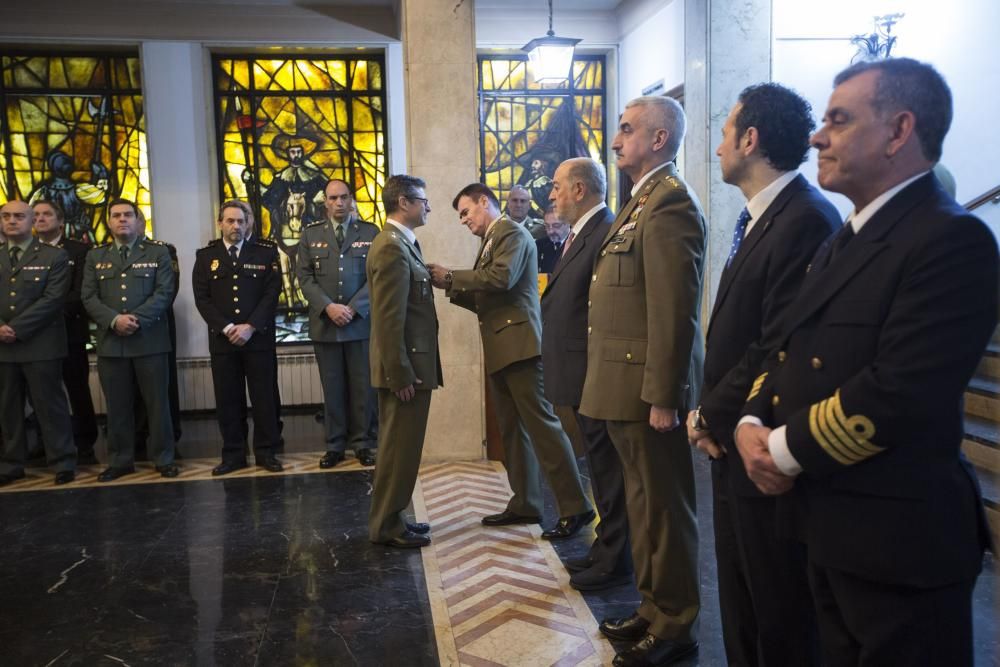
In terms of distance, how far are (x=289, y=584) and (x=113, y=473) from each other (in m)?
2.31

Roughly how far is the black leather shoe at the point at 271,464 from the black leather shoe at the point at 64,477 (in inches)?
43.6

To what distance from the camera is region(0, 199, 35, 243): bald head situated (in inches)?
193

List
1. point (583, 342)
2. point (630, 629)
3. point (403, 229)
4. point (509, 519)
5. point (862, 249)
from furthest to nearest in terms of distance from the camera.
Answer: point (509, 519), point (403, 229), point (583, 342), point (630, 629), point (862, 249)

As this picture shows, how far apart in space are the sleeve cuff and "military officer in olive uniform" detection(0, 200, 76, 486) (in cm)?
465

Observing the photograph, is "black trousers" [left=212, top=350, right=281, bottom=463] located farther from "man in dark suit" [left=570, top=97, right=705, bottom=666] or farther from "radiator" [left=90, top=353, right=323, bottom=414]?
"man in dark suit" [left=570, top=97, right=705, bottom=666]

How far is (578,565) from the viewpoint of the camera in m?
3.24

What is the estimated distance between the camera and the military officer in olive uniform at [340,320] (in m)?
5.21

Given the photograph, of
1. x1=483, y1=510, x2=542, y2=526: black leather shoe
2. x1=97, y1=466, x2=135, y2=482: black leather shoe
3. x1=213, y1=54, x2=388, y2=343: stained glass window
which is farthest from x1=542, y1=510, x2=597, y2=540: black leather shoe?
x1=213, y1=54, x2=388, y2=343: stained glass window

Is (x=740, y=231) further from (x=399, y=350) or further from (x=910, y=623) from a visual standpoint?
(x=399, y=350)

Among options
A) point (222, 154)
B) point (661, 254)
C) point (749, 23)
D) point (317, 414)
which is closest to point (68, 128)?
point (222, 154)

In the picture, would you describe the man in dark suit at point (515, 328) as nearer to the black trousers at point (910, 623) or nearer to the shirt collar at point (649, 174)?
the shirt collar at point (649, 174)

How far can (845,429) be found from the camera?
1.37 metres

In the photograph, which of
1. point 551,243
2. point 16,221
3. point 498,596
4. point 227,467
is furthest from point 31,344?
point 498,596

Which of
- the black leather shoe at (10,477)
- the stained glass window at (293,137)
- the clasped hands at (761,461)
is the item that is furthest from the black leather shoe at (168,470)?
the clasped hands at (761,461)
